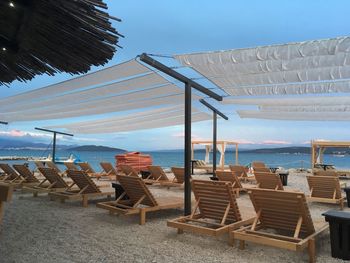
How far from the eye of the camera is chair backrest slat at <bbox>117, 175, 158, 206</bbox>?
18.5ft

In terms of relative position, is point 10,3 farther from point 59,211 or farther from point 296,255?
point 59,211

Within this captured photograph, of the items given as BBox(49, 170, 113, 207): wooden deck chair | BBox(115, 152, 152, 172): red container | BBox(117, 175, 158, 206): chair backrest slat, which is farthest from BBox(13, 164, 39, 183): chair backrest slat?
BBox(115, 152, 152, 172): red container

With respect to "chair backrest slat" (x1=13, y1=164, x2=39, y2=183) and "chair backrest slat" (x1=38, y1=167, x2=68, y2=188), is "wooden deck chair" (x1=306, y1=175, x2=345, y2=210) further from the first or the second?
"chair backrest slat" (x1=13, y1=164, x2=39, y2=183)

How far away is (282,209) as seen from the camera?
4.24 meters

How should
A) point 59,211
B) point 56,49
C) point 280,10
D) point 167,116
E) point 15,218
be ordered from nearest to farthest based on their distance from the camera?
point 56,49 → point 15,218 → point 59,211 → point 280,10 → point 167,116

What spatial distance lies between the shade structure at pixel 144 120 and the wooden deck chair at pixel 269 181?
3.10 metres

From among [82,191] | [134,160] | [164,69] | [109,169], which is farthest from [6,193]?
[134,160]

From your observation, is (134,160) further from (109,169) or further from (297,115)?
(297,115)

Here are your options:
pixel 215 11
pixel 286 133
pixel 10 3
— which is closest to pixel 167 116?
pixel 215 11

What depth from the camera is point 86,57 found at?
3.47 m

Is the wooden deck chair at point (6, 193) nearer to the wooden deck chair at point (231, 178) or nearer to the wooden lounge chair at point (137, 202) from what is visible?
the wooden lounge chair at point (137, 202)

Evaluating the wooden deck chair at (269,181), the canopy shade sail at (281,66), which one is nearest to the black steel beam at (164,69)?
the canopy shade sail at (281,66)

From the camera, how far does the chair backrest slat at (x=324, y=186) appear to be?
24.7ft

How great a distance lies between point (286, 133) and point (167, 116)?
22.7 m
